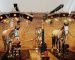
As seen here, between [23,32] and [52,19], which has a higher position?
[52,19]

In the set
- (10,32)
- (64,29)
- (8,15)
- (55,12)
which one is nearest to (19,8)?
(8,15)

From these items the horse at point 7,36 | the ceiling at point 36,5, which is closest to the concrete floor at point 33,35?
the horse at point 7,36

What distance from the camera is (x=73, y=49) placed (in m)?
5.15

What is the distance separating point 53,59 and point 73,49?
678 millimetres

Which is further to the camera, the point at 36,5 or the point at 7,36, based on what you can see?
the point at 7,36

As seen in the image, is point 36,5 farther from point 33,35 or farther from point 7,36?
point 7,36

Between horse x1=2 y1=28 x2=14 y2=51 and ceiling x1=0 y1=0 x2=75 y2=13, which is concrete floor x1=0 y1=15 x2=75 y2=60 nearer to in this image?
horse x1=2 y1=28 x2=14 y2=51

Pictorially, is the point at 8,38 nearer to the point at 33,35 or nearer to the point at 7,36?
the point at 7,36

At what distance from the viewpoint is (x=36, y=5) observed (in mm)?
4695

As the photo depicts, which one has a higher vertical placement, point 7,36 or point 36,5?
point 36,5

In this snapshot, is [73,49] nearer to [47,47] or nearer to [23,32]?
[47,47]

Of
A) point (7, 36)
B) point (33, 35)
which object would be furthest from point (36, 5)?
point (7, 36)

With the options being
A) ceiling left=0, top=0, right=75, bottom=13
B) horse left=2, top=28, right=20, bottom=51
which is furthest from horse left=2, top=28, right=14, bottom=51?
ceiling left=0, top=0, right=75, bottom=13

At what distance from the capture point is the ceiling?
4.51m
